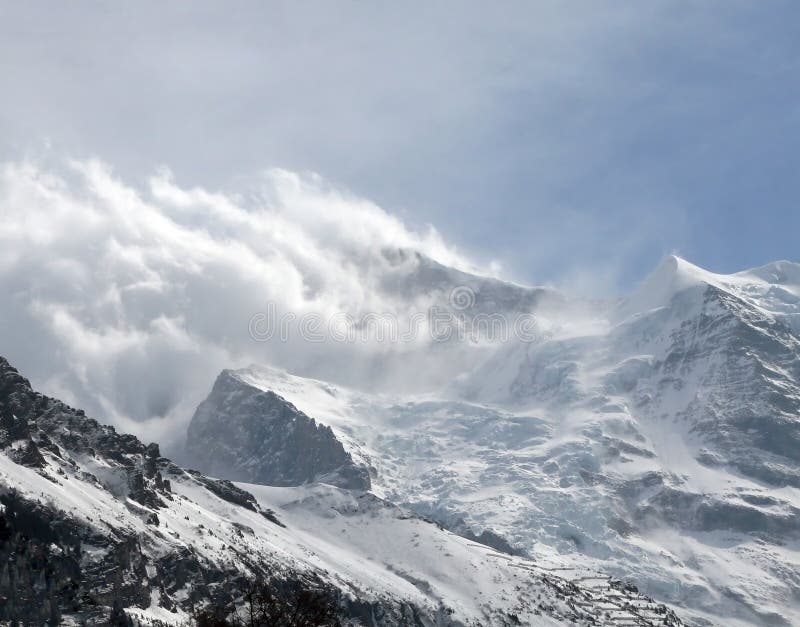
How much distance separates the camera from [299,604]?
300ft

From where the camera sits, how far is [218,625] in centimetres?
9162

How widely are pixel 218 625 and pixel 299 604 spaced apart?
22.4ft
